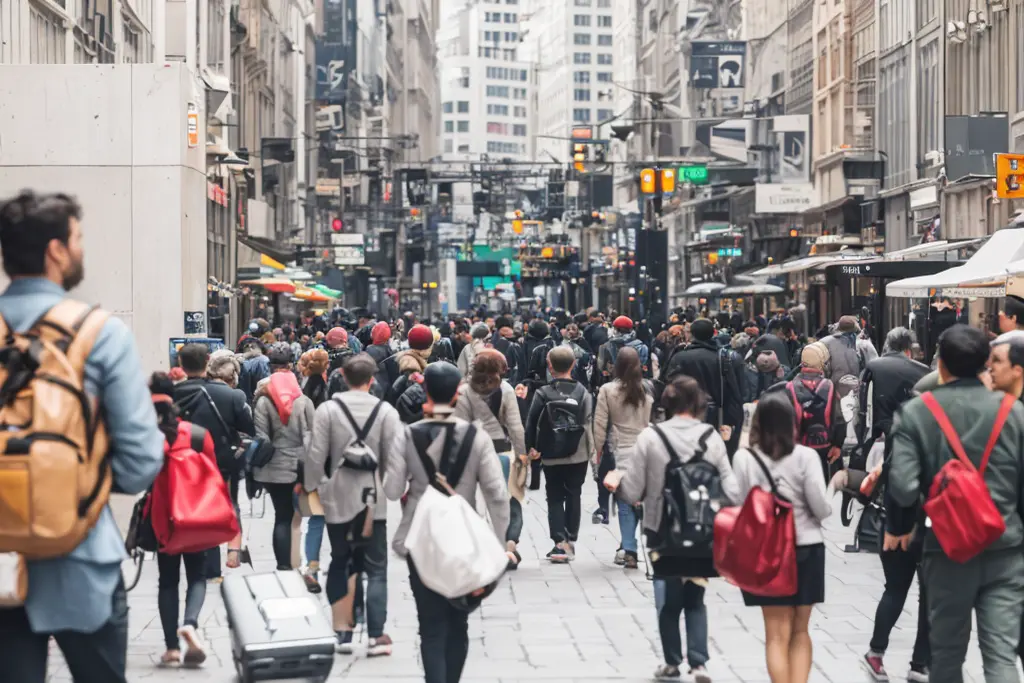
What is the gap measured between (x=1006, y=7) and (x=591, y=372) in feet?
50.0

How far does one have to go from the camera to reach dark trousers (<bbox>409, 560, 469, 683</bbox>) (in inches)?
298

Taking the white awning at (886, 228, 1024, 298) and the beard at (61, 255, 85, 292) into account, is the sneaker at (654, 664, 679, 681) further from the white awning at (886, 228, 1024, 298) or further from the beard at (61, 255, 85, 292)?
the white awning at (886, 228, 1024, 298)

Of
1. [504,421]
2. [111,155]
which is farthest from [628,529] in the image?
[111,155]

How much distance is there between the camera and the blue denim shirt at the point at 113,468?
14.9 feet

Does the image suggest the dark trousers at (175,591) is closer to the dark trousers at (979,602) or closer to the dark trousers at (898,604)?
the dark trousers at (898,604)

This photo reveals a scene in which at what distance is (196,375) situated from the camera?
445 inches

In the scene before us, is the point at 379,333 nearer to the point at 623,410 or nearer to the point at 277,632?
the point at 623,410

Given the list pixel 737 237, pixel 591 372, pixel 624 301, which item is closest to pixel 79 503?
pixel 591 372

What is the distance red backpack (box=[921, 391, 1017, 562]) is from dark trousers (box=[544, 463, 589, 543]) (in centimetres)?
686

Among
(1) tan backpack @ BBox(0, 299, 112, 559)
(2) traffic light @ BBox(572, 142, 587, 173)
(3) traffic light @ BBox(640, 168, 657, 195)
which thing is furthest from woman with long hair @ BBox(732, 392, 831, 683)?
(2) traffic light @ BBox(572, 142, 587, 173)

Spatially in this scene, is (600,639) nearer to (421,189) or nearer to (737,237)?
(737,237)

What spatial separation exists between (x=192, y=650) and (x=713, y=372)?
816 cm

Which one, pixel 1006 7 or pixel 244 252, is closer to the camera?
pixel 1006 7

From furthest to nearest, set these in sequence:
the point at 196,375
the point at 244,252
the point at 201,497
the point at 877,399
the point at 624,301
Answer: the point at 624,301, the point at 244,252, the point at 877,399, the point at 196,375, the point at 201,497
